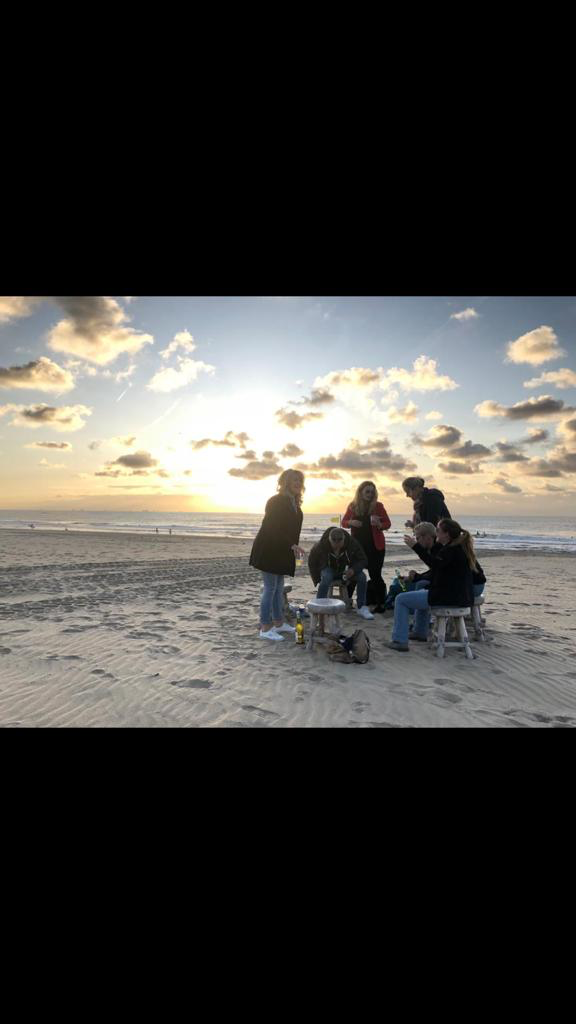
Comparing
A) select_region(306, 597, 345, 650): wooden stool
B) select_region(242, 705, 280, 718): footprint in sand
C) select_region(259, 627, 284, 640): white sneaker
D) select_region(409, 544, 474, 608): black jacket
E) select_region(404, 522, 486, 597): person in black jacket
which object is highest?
select_region(404, 522, 486, 597): person in black jacket

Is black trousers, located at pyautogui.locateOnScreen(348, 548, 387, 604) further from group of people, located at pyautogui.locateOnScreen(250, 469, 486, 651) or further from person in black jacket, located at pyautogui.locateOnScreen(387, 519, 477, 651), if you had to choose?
person in black jacket, located at pyautogui.locateOnScreen(387, 519, 477, 651)

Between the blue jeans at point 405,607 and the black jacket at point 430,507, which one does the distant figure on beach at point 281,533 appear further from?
the black jacket at point 430,507

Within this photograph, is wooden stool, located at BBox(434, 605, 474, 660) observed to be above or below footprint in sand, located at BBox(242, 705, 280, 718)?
above

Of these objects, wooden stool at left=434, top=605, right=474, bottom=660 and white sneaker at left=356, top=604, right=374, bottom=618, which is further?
white sneaker at left=356, top=604, right=374, bottom=618

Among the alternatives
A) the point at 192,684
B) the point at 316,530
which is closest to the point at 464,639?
the point at 192,684

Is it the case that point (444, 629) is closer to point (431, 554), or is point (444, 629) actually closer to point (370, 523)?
point (431, 554)

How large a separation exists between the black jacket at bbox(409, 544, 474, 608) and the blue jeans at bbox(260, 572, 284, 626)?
196cm

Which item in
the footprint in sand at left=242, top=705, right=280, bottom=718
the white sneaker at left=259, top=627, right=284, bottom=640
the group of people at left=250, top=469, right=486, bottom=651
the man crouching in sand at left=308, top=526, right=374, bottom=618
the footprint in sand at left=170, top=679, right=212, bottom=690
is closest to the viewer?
the footprint in sand at left=242, top=705, right=280, bottom=718

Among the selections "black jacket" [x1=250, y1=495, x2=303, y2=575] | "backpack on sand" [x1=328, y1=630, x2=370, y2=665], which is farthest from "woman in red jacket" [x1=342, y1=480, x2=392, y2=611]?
"backpack on sand" [x1=328, y1=630, x2=370, y2=665]

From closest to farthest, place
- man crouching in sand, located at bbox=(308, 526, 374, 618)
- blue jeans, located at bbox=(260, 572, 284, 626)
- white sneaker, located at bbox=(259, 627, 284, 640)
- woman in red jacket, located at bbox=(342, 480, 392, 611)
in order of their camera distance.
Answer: blue jeans, located at bbox=(260, 572, 284, 626), white sneaker, located at bbox=(259, 627, 284, 640), man crouching in sand, located at bbox=(308, 526, 374, 618), woman in red jacket, located at bbox=(342, 480, 392, 611)

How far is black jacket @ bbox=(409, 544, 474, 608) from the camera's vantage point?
16.6 feet
